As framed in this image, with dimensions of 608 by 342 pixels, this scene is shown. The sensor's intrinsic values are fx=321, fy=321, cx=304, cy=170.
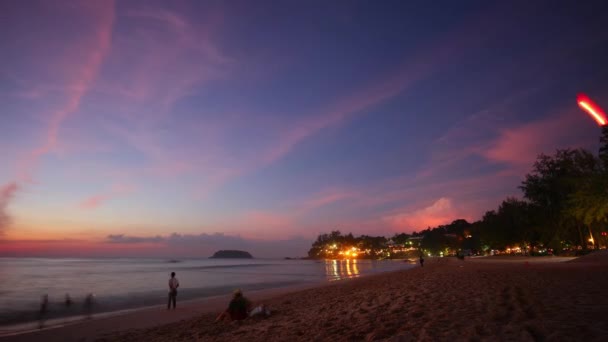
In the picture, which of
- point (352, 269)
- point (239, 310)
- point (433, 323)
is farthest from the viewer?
point (352, 269)

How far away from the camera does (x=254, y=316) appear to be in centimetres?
1153

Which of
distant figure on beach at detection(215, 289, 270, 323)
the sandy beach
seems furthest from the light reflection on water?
the sandy beach

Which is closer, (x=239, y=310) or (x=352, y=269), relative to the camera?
(x=239, y=310)

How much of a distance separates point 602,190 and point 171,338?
38.1 m

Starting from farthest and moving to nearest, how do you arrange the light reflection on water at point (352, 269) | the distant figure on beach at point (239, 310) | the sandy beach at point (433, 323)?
the light reflection on water at point (352, 269), the distant figure on beach at point (239, 310), the sandy beach at point (433, 323)

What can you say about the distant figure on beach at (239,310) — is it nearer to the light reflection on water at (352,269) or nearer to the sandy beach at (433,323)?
the sandy beach at (433,323)

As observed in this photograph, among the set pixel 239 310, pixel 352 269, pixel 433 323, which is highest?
pixel 433 323

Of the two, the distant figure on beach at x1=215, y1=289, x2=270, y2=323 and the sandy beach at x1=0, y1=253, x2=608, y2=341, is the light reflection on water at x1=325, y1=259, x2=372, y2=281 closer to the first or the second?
the distant figure on beach at x1=215, y1=289, x2=270, y2=323

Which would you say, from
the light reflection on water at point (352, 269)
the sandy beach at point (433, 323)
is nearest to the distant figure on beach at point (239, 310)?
the sandy beach at point (433, 323)

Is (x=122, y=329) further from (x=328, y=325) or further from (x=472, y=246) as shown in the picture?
(x=472, y=246)

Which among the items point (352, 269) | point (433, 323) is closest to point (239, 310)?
point (433, 323)

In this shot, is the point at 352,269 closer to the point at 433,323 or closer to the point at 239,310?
the point at 239,310

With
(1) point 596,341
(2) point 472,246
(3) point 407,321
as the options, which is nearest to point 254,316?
(3) point 407,321

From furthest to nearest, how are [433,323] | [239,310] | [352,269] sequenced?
[352,269] → [239,310] → [433,323]
